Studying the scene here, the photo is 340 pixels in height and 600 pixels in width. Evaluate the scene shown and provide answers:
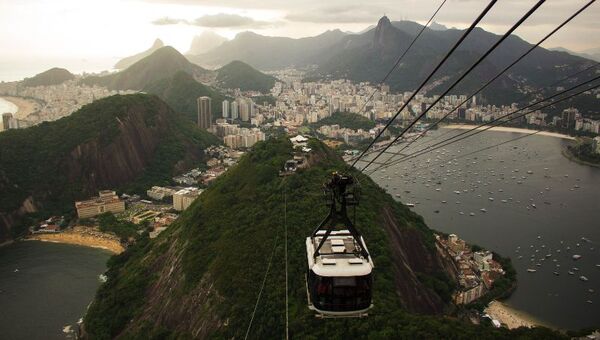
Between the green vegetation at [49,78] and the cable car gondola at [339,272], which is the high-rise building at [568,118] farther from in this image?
the green vegetation at [49,78]

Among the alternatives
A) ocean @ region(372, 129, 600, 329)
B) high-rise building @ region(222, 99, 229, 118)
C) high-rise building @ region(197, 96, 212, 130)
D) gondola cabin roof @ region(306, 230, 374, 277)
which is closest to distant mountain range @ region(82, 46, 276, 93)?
high-rise building @ region(222, 99, 229, 118)

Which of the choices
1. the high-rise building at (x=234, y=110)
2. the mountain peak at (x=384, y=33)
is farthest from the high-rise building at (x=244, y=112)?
the mountain peak at (x=384, y=33)

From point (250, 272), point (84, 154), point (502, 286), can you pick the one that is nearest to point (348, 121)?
point (84, 154)

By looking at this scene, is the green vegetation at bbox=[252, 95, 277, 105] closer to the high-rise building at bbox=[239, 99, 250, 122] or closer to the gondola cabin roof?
the high-rise building at bbox=[239, 99, 250, 122]

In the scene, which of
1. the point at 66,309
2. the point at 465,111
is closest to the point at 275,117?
the point at 465,111

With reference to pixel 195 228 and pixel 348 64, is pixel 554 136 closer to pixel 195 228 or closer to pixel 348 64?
pixel 195 228

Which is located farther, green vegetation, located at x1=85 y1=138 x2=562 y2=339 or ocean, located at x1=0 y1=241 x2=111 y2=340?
ocean, located at x1=0 y1=241 x2=111 y2=340
